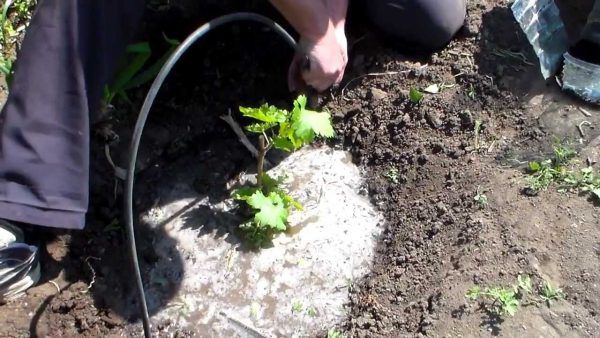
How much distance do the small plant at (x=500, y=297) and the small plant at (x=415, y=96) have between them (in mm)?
694

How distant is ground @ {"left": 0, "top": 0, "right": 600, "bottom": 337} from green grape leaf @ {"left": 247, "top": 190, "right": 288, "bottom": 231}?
306 millimetres

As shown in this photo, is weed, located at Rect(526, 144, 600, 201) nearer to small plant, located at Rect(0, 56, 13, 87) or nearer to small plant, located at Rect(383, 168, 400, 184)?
small plant, located at Rect(383, 168, 400, 184)

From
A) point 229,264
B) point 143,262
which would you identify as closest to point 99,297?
point 143,262

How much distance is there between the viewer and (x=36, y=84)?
1.93 m

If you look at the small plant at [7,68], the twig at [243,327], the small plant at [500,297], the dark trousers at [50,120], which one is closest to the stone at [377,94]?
the small plant at [500,297]

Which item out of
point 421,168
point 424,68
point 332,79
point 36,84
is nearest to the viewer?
point 36,84

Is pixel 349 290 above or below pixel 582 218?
below

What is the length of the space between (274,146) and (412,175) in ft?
1.51

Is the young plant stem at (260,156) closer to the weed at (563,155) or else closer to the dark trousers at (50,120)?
the dark trousers at (50,120)

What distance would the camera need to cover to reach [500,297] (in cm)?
207

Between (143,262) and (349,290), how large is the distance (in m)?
0.63

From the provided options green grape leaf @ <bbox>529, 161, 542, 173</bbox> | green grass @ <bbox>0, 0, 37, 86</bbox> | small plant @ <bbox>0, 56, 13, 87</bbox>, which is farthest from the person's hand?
green grass @ <bbox>0, 0, 37, 86</bbox>

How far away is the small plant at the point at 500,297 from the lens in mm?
2062

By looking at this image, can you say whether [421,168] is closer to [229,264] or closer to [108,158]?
[229,264]
